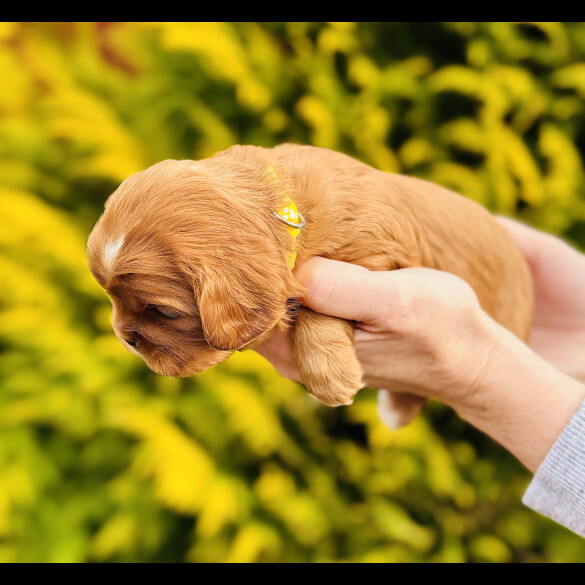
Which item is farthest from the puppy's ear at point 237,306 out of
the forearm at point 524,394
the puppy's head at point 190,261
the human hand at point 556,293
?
the human hand at point 556,293

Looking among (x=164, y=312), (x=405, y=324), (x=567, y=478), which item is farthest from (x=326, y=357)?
(x=567, y=478)

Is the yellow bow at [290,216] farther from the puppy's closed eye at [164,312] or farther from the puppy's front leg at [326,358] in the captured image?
the puppy's closed eye at [164,312]

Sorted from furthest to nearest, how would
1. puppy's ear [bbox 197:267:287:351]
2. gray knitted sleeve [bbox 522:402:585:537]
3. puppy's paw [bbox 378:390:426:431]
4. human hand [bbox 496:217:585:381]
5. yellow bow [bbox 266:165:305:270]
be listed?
human hand [bbox 496:217:585:381] → puppy's paw [bbox 378:390:426:431] → gray knitted sleeve [bbox 522:402:585:537] → yellow bow [bbox 266:165:305:270] → puppy's ear [bbox 197:267:287:351]

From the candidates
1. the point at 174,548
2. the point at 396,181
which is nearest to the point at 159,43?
the point at 396,181

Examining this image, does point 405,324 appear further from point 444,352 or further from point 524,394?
point 524,394

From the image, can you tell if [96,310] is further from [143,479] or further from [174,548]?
[174,548]

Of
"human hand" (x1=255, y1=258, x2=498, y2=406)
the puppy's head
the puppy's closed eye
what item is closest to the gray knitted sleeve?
"human hand" (x1=255, y1=258, x2=498, y2=406)

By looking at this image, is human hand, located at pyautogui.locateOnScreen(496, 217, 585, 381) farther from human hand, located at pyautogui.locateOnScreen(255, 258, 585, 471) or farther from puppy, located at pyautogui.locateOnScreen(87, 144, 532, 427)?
puppy, located at pyautogui.locateOnScreen(87, 144, 532, 427)
